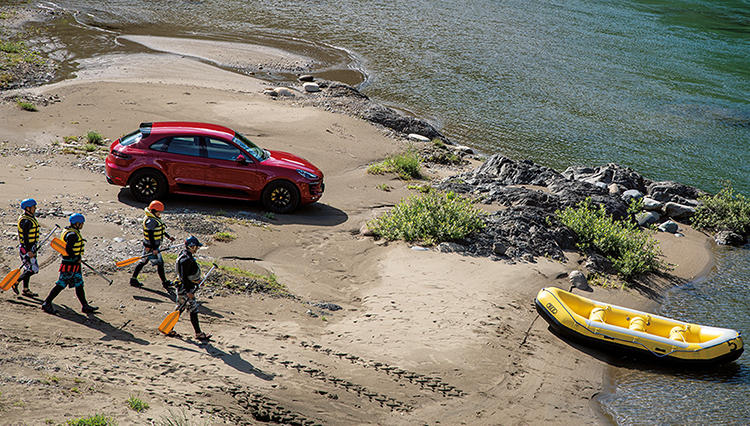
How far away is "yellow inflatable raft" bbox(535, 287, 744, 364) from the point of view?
1276 centimetres

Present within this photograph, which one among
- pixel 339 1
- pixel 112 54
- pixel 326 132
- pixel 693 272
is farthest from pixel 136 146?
pixel 339 1

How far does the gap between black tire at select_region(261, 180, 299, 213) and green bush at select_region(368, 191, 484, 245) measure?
2021 millimetres

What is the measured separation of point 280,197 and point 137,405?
9089 mm

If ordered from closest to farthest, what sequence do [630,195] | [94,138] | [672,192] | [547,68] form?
[94,138], [630,195], [672,192], [547,68]

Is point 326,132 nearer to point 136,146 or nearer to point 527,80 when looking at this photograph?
point 136,146

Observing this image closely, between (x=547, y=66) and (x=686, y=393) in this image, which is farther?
(x=547, y=66)

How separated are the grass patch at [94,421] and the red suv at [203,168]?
918 centimetres

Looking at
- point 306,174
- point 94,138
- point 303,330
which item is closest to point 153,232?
point 303,330

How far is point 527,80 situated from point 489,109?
17.0 ft

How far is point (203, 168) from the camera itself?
16188 millimetres

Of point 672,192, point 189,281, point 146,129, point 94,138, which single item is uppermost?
point 146,129

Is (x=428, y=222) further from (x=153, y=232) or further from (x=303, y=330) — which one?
(x=153, y=232)

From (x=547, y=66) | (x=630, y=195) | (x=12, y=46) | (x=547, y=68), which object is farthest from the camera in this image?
(x=547, y=66)

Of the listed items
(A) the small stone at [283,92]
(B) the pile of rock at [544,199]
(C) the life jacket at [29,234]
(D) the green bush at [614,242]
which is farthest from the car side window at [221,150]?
(A) the small stone at [283,92]
